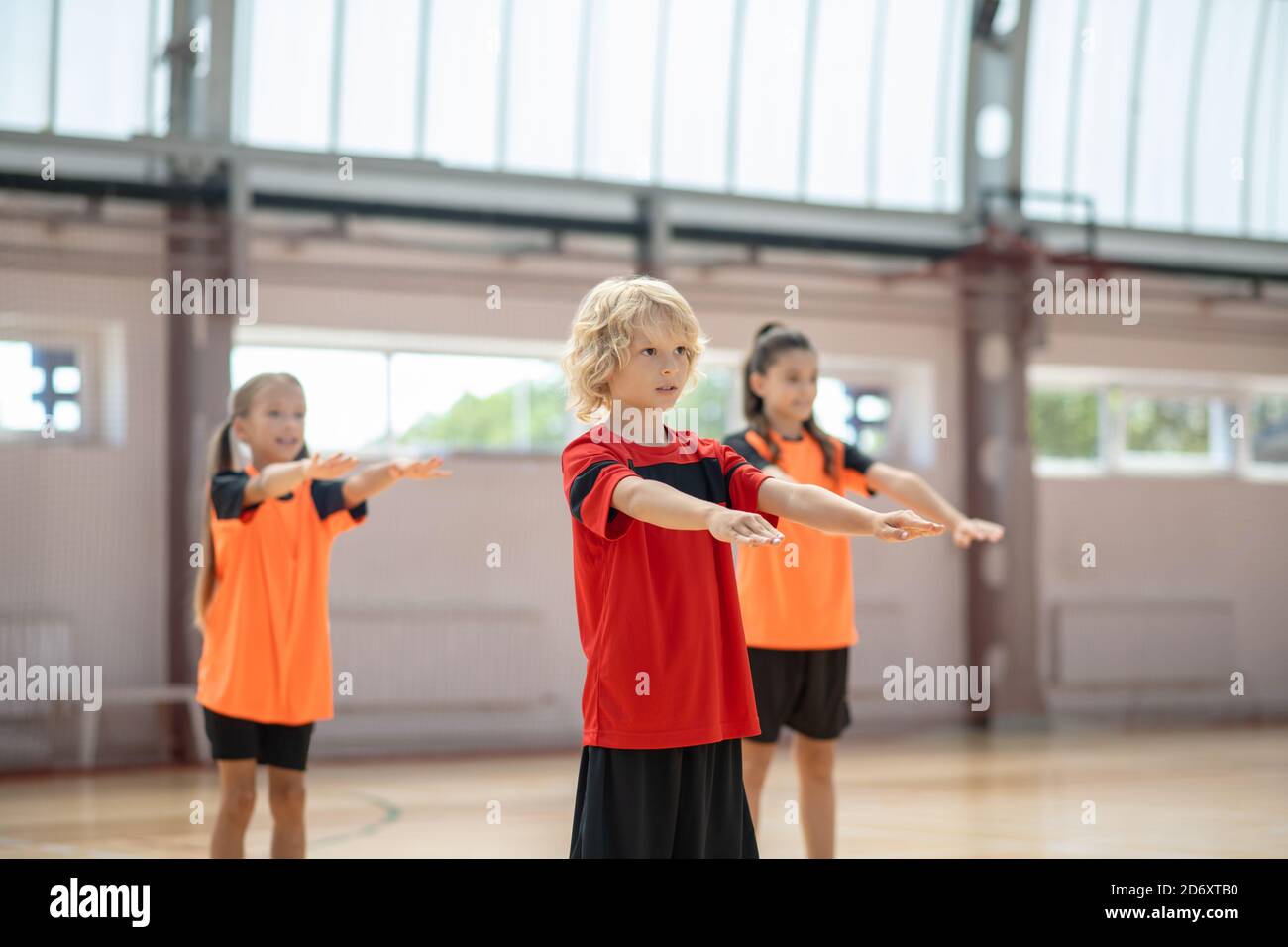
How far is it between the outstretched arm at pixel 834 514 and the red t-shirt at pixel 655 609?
64 mm

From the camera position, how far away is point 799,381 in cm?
403

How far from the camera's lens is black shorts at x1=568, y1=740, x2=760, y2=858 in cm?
233

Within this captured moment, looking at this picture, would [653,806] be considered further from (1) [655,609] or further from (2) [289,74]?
(2) [289,74]

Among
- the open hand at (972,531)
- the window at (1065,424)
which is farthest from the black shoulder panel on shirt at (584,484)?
the window at (1065,424)

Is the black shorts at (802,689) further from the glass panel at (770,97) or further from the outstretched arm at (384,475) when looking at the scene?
the glass panel at (770,97)

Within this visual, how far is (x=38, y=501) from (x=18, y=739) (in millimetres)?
1306

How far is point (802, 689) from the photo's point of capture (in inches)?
157

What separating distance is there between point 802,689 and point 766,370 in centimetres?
91

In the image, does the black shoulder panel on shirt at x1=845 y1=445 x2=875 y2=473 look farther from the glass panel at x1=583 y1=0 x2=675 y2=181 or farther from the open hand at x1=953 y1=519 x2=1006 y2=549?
the glass panel at x1=583 y1=0 x2=675 y2=181

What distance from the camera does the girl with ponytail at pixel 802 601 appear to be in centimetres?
396

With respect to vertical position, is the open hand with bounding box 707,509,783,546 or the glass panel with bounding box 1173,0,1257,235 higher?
the glass panel with bounding box 1173,0,1257,235

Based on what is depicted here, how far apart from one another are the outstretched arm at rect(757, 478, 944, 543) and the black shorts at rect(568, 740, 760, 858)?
0.43 metres

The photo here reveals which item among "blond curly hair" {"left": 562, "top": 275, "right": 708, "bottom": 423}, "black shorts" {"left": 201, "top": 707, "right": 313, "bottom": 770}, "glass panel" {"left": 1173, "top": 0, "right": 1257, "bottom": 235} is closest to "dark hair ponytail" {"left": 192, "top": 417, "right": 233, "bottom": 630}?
"black shorts" {"left": 201, "top": 707, "right": 313, "bottom": 770}
